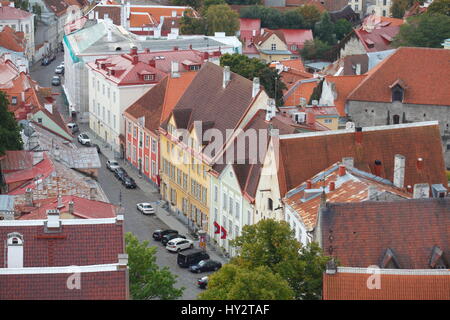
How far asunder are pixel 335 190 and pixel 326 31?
85.5 meters

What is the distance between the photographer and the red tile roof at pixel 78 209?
48719mm

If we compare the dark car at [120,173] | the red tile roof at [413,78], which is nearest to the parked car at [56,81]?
the dark car at [120,173]

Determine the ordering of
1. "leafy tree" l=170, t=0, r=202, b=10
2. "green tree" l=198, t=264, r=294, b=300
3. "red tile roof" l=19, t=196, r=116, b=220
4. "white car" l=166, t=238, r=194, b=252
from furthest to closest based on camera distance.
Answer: "leafy tree" l=170, t=0, r=202, b=10
"white car" l=166, t=238, r=194, b=252
"red tile roof" l=19, t=196, r=116, b=220
"green tree" l=198, t=264, r=294, b=300

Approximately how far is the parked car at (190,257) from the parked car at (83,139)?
30.0 metres

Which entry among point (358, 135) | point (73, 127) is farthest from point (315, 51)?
point (358, 135)

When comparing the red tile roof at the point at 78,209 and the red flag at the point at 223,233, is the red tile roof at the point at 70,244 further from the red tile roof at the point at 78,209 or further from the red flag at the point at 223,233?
the red flag at the point at 223,233

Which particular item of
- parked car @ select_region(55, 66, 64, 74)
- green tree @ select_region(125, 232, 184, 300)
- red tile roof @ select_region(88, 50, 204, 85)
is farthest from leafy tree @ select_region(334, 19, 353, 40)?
green tree @ select_region(125, 232, 184, 300)

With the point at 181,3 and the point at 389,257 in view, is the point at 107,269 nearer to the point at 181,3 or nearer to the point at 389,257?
the point at 389,257

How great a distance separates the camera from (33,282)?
123 ft

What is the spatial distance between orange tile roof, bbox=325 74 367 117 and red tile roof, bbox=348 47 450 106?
0.73m

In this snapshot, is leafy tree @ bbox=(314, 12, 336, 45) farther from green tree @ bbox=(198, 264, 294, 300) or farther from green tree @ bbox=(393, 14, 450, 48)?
green tree @ bbox=(198, 264, 294, 300)

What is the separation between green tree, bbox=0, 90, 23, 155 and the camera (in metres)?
67.4

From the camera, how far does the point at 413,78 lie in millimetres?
82938

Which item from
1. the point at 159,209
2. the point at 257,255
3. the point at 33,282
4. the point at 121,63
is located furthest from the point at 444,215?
the point at 121,63
